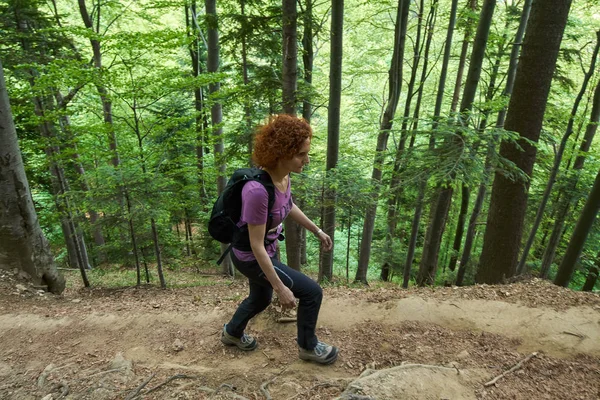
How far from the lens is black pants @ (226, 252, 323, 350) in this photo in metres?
2.62

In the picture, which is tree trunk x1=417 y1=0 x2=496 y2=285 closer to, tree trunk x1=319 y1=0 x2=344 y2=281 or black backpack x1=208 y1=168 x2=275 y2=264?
tree trunk x1=319 y1=0 x2=344 y2=281

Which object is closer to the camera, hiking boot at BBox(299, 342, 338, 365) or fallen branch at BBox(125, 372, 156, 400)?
fallen branch at BBox(125, 372, 156, 400)

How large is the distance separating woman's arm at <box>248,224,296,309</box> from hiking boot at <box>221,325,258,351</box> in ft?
3.36

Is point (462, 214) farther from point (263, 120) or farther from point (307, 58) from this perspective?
point (263, 120)

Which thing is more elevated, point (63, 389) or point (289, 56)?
point (289, 56)

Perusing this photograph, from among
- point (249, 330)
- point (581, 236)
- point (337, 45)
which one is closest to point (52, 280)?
point (249, 330)

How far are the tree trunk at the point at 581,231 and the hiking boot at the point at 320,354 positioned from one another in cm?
498

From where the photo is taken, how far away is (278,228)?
2746mm

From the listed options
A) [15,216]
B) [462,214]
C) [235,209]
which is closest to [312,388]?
[235,209]

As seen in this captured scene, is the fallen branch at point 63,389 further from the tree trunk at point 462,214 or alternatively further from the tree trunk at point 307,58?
the tree trunk at point 462,214

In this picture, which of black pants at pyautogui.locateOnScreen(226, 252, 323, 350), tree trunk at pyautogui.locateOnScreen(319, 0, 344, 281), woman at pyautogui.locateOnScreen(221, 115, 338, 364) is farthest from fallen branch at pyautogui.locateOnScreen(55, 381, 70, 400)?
tree trunk at pyautogui.locateOnScreen(319, 0, 344, 281)

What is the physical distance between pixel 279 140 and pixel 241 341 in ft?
6.83

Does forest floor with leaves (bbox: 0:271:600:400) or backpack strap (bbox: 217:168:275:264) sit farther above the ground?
backpack strap (bbox: 217:168:275:264)

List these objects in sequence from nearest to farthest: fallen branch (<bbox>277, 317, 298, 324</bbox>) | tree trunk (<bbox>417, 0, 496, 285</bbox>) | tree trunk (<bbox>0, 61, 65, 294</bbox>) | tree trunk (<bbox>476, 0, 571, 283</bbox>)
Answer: fallen branch (<bbox>277, 317, 298, 324</bbox>), tree trunk (<bbox>476, 0, 571, 283</bbox>), tree trunk (<bbox>0, 61, 65, 294</bbox>), tree trunk (<bbox>417, 0, 496, 285</bbox>)
